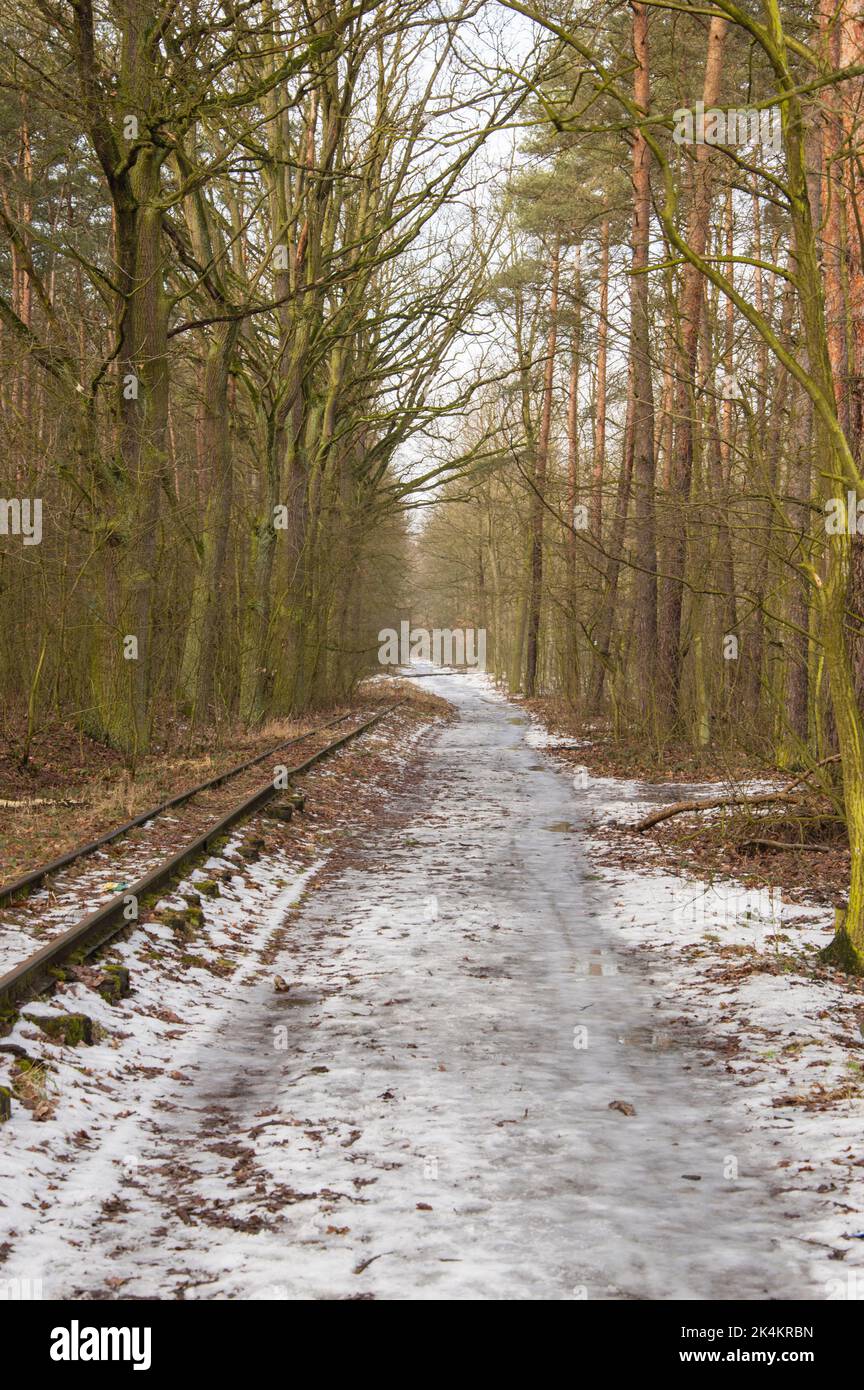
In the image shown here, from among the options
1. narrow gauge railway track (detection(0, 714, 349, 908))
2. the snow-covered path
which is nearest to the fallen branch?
the snow-covered path

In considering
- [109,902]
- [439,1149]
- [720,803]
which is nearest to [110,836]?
[109,902]

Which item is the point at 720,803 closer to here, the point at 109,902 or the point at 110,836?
the point at 110,836

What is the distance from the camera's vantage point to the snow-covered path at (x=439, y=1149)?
12.6 feet

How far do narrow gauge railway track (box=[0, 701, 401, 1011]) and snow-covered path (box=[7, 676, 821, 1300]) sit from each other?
2.93 ft

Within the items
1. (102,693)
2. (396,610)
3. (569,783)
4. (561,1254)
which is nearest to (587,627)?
(569,783)

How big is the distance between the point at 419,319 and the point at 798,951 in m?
22.1

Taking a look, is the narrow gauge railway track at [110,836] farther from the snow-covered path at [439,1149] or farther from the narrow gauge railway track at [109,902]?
the snow-covered path at [439,1149]

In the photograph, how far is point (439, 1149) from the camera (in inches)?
189

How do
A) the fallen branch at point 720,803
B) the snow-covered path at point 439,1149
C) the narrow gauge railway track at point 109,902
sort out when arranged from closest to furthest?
the snow-covered path at point 439,1149
the narrow gauge railway track at point 109,902
the fallen branch at point 720,803

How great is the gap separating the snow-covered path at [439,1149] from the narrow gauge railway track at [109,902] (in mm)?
893

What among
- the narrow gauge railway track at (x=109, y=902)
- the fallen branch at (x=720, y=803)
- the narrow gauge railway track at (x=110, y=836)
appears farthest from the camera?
the fallen branch at (x=720, y=803)

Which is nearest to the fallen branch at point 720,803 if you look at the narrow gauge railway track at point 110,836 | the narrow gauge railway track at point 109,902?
the narrow gauge railway track at point 109,902

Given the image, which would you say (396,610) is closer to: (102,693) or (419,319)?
(419,319)

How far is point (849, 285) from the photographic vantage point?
884cm
